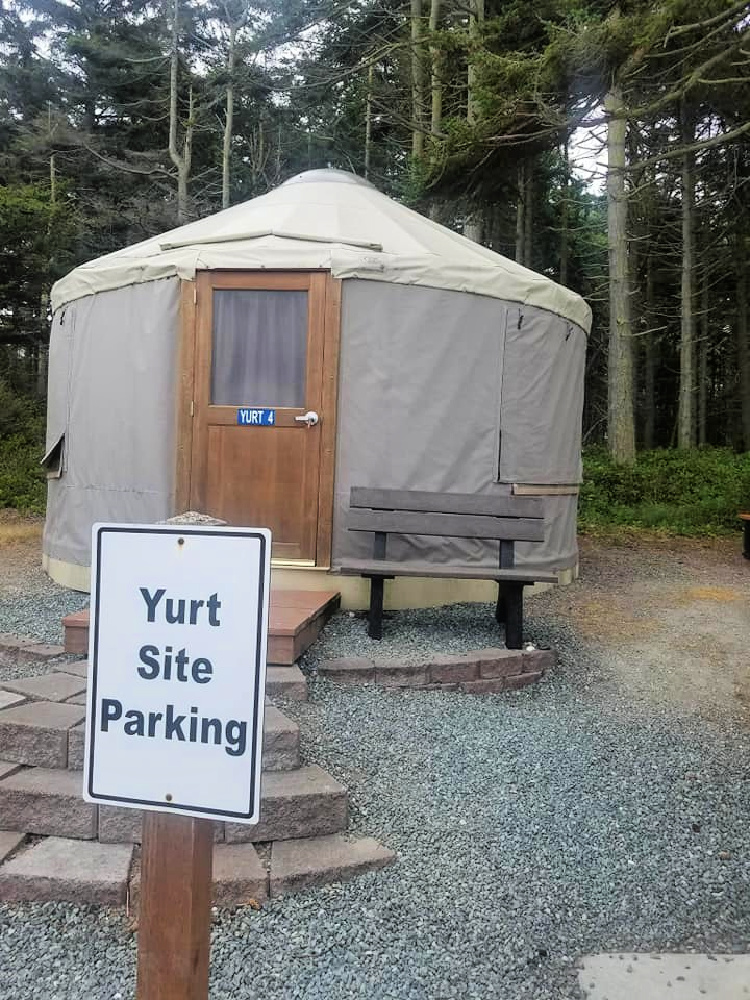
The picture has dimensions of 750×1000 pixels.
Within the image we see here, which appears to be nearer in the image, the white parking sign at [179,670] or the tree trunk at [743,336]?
the white parking sign at [179,670]

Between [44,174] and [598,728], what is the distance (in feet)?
62.2

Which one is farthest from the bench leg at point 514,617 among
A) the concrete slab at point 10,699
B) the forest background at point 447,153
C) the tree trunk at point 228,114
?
the tree trunk at point 228,114

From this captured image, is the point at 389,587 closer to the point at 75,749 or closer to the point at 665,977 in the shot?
the point at 75,749

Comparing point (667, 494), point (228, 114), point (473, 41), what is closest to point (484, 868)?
point (667, 494)

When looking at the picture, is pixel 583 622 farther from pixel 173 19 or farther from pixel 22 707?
pixel 173 19

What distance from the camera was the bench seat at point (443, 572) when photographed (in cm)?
358

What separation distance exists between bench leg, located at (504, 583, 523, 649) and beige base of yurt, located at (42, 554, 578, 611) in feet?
2.54

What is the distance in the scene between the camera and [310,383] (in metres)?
4.30

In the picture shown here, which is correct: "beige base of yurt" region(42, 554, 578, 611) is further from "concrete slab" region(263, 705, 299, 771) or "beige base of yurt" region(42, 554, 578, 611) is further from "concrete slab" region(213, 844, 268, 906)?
"concrete slab" region(213, 844, 268, 906)

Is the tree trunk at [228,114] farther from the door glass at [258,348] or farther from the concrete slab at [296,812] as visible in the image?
the concrete slab at [296,812]

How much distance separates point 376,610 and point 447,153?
7960mm

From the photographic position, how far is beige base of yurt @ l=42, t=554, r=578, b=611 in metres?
4.28

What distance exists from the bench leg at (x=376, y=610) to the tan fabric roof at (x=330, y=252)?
1779 mm

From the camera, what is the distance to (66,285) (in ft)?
16.6
